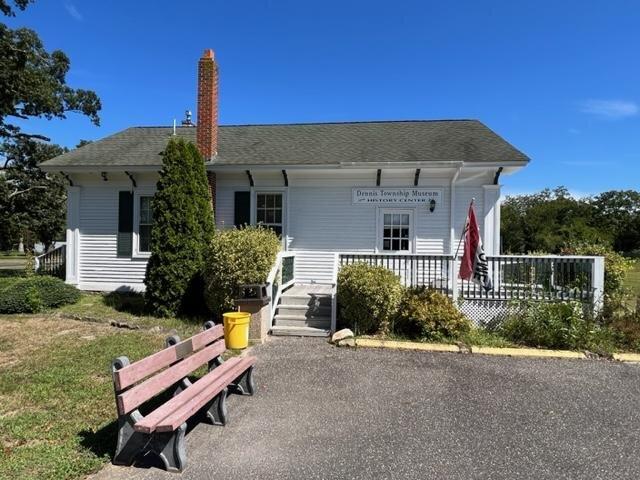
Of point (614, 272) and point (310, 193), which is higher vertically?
point (310, 193)

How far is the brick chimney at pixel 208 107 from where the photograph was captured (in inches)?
460


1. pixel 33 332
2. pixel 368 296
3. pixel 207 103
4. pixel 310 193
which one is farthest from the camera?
pixel 207 103

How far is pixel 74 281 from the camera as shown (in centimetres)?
1241

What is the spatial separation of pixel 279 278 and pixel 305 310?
91cm

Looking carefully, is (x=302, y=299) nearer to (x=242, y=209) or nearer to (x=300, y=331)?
(x=300, y=331)

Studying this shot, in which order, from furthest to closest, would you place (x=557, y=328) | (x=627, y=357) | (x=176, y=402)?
(x=557, y=328)
(x=627, y=357)
(x=176, y=402)

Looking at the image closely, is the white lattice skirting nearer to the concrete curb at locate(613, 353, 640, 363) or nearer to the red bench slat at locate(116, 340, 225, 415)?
the concrete curb at locate(613, 353, 640, 363)

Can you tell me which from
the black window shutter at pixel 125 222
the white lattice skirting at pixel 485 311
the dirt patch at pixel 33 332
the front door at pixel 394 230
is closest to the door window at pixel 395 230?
the front door at pixel 394 230

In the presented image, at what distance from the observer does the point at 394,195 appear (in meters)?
11.2

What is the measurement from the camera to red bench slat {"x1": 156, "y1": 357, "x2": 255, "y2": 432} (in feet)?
10.6

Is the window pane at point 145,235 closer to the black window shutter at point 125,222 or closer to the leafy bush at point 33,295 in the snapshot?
the black window shutter at point 125,222

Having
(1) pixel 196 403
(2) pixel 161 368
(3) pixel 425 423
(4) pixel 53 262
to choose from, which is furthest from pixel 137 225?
(3) pixel 425 423

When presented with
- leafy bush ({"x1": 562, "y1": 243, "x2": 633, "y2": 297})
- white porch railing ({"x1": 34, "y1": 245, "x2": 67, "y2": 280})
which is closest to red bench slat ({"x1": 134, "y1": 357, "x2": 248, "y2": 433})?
leafy bush ({"x1": 562, "y1": 243, "x2": 633, "y2": 297})

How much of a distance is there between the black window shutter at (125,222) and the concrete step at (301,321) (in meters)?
5.90
